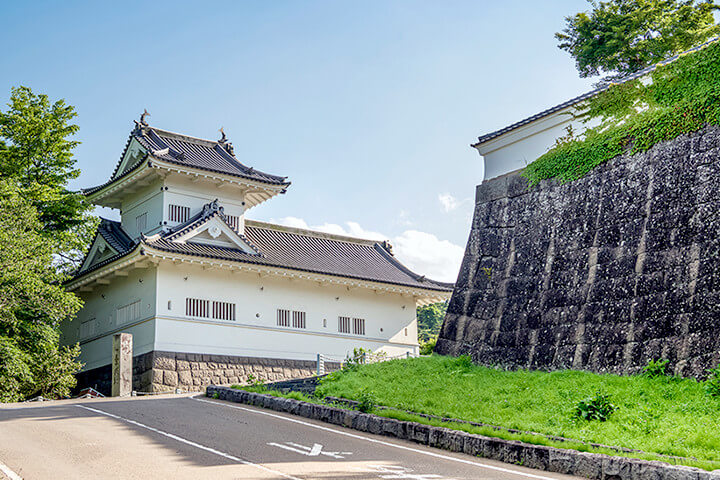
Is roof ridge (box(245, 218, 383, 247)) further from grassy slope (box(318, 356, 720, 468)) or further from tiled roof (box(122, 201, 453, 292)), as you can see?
grassy slope (box(318, 356, 720, 468))

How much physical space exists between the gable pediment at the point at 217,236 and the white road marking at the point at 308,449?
16.4 m

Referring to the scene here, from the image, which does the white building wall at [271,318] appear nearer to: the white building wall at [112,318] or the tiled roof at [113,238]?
the white building wall at [112,318]

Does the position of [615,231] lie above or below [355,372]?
above

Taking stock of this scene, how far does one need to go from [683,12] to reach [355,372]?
23.0 meters

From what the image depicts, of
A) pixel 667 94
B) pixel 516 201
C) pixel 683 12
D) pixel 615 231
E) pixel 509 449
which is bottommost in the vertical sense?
pixel 509 449

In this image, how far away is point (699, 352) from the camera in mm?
12805

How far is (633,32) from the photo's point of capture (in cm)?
3209

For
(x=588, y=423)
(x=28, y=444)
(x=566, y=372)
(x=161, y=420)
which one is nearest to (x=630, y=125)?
(x=566, y=372)

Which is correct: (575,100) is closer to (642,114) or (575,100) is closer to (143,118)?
(642,114)

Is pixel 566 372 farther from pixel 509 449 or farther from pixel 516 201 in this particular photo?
pixel 516 201

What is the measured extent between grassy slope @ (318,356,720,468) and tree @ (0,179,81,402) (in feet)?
36.5

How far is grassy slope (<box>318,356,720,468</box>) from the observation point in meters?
10.4

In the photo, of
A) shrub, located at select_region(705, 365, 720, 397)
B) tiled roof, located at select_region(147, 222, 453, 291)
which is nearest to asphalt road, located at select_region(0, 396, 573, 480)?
shrub, located at select_region(705, 365, 720, 397)

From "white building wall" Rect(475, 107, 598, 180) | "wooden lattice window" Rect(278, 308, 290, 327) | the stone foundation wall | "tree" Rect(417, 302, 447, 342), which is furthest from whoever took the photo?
"tree" Rect(417, 302, 447, 342)
